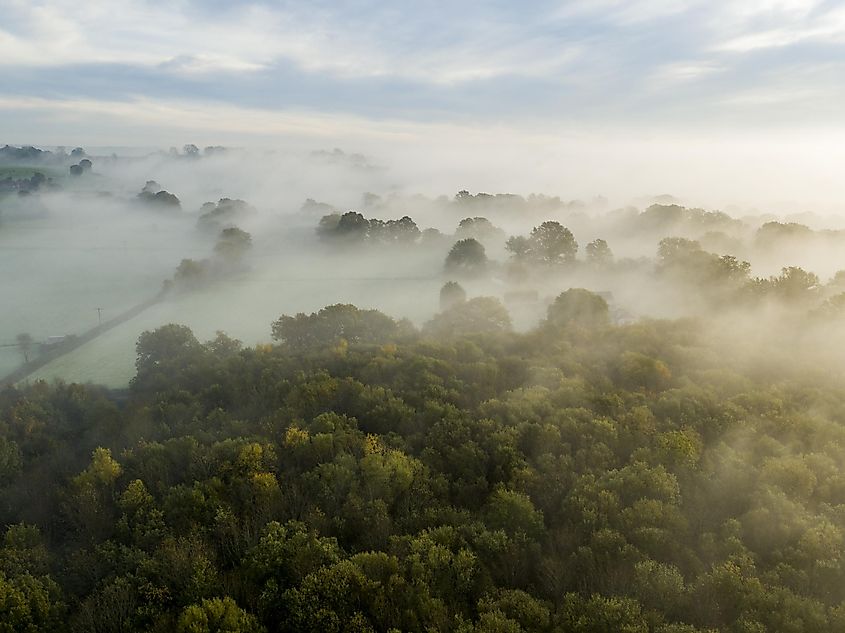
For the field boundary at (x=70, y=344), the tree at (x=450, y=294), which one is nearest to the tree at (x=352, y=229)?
the field boundary at (x=70, y=344)

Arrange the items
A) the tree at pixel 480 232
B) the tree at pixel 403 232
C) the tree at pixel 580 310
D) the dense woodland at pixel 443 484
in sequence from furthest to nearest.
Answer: the tree at pixel 480 232 < the tree at pixel 403 232 < the tree at pixel 580 310 < the dense woodland at pixel 443 484

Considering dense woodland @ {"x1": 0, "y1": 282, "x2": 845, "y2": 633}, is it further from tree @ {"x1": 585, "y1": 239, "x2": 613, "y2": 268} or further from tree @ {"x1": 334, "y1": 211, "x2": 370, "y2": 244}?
tree @ {"x1": 334, "y1": 211, "x2": 370, "y2": 244}

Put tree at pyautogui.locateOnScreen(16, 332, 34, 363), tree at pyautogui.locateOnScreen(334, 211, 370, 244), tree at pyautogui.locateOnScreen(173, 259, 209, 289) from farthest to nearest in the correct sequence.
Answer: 1. tree at pyautogui.locateOnScreen(334, 211, 370, 244)
2. tree at pyautogui.locateOnScreen(173, 259, 209, 289)
3. tree at pyautogui.locateOnScreen(16, 332, 34, 363)

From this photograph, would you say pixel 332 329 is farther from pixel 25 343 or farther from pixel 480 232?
pixel 480 232

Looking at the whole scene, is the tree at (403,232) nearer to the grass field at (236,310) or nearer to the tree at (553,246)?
the grass field at (236,310)

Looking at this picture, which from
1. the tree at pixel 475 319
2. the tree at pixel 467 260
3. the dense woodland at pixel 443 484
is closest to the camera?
the dense woodland at pixel 443 484

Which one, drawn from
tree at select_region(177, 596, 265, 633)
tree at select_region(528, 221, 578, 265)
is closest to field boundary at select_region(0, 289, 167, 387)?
tree at select_region(177, 596, 265, 633)
